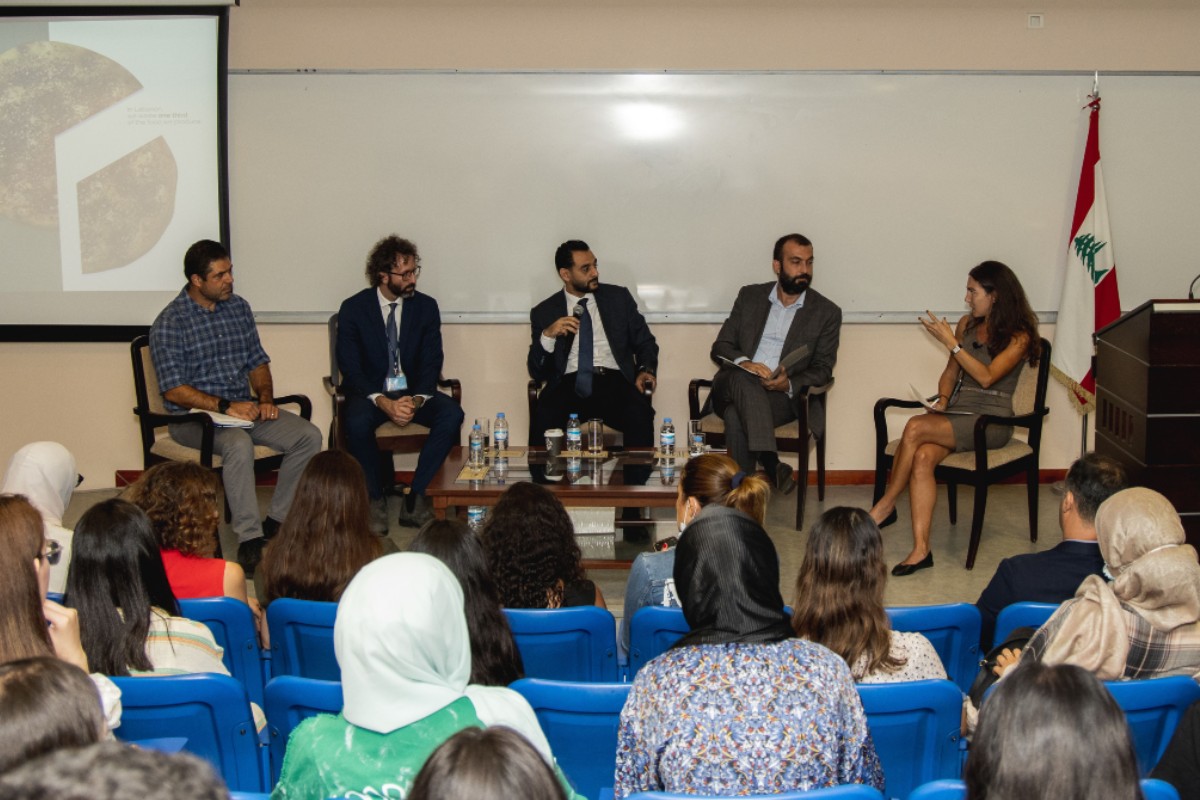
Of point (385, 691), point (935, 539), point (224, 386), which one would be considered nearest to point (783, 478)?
point (935, 539)

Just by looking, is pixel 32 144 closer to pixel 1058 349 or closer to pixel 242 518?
pixel 242 518

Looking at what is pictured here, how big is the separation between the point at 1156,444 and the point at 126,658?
12.4 ft

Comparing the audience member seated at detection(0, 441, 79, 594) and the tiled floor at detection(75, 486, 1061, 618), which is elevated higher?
the audience member seated at detection(0, 441, 79, 594)

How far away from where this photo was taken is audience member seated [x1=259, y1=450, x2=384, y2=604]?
3.09 metres

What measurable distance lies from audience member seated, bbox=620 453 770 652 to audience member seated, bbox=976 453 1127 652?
621mm

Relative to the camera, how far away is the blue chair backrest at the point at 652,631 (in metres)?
2.79

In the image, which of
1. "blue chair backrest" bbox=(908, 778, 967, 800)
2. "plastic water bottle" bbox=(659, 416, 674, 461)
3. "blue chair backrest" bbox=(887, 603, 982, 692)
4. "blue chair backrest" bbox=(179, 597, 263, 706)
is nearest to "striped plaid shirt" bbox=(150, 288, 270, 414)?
"plastic water bottle" bbox=(659, 416, 674, 461)

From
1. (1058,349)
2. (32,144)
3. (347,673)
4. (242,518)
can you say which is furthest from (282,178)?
(347,673)

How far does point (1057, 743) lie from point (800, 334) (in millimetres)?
4476

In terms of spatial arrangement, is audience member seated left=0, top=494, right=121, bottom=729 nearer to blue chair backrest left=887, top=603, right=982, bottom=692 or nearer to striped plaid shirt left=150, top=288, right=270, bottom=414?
blue chair backrest left=887, top=603, right=982, bottom=692

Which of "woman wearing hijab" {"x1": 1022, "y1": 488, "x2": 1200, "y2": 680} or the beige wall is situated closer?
"woman wearing hijab" {"x1": 1022, "y1": 488, "x2": 1200, "y2": 680}

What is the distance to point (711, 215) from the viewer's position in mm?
6117

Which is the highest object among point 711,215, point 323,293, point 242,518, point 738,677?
point 711,215

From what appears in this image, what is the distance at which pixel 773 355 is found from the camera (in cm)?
592
